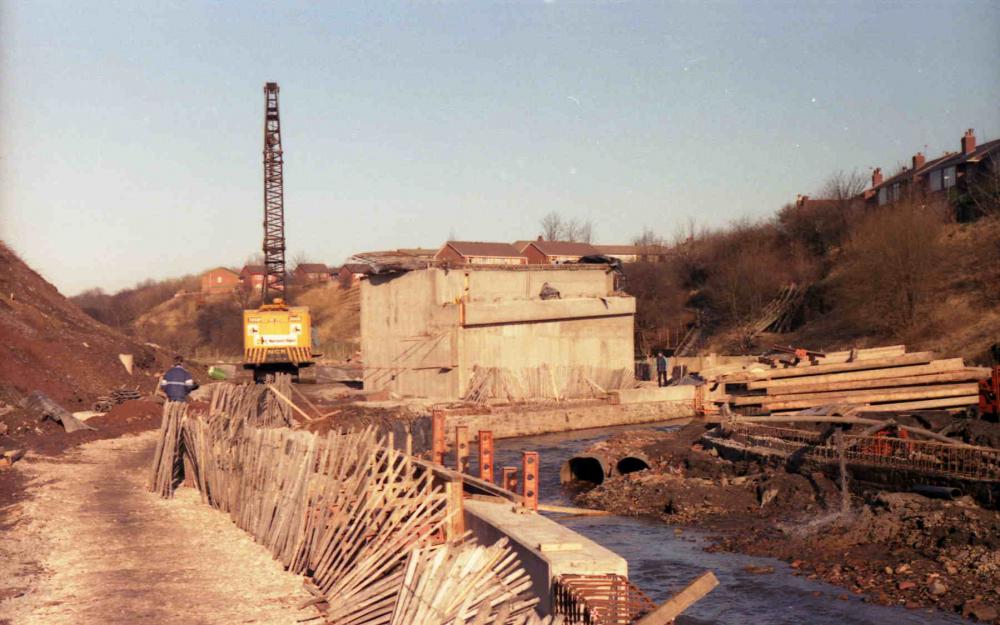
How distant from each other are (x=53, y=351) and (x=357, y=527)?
907 inches

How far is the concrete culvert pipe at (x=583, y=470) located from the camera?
2262 cm

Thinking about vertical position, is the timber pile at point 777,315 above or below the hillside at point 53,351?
above

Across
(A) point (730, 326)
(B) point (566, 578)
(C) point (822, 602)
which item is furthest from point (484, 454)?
(A) point (730, 326)

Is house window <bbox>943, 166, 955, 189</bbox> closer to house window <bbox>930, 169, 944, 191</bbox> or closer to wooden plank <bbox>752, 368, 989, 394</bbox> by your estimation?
house window <bbox>930, 169, 944, 191</bbox>

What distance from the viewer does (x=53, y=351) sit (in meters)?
30.4

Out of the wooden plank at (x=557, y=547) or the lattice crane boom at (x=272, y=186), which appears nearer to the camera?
the wooden plank at (x=557, y=547)

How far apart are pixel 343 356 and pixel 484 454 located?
48129mm

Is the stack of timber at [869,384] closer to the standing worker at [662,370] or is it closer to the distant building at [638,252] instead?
the standing worker at [662,370]

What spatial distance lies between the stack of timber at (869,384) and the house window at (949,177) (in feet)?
116

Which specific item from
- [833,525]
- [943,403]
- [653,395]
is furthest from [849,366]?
[833,525]

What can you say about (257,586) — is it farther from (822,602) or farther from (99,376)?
(99,376)

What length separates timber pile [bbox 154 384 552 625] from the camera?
720 centimetres

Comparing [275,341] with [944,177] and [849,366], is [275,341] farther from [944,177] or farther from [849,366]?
[944,177]

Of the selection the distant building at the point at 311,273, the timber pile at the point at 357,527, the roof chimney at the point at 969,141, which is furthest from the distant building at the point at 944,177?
the distant building at the point at 311,273
